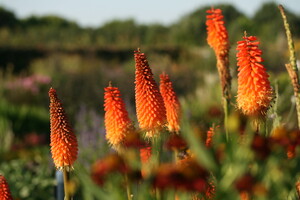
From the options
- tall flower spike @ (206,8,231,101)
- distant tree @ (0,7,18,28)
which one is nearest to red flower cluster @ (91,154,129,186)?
tall flower spike @ (206,8,231,101)

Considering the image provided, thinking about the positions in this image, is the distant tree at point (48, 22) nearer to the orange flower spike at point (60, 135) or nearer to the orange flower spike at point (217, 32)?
the orange flower spike at point (217, 32)

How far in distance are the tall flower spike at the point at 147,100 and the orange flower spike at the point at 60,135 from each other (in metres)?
0.31

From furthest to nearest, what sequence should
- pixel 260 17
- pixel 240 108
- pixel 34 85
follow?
1. pixel 260 17
2. pixel 34 85
3. pixel 240 108

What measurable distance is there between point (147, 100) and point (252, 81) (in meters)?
0.47

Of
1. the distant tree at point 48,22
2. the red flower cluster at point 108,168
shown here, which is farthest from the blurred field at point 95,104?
the distant tree at point 48,22

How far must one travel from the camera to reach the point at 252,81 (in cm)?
247

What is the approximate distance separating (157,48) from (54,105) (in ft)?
84.4

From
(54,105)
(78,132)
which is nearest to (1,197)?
(54,105)

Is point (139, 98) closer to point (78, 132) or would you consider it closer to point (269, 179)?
point (269, 179)

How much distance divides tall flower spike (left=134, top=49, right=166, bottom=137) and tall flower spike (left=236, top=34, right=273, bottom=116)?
1.22 ft

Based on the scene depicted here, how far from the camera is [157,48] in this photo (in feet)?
91.8

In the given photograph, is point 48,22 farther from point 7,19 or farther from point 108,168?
point 108,168

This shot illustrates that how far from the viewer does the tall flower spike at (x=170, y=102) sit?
9.22 ft

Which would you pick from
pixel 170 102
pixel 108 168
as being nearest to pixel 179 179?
pixel 108 168
